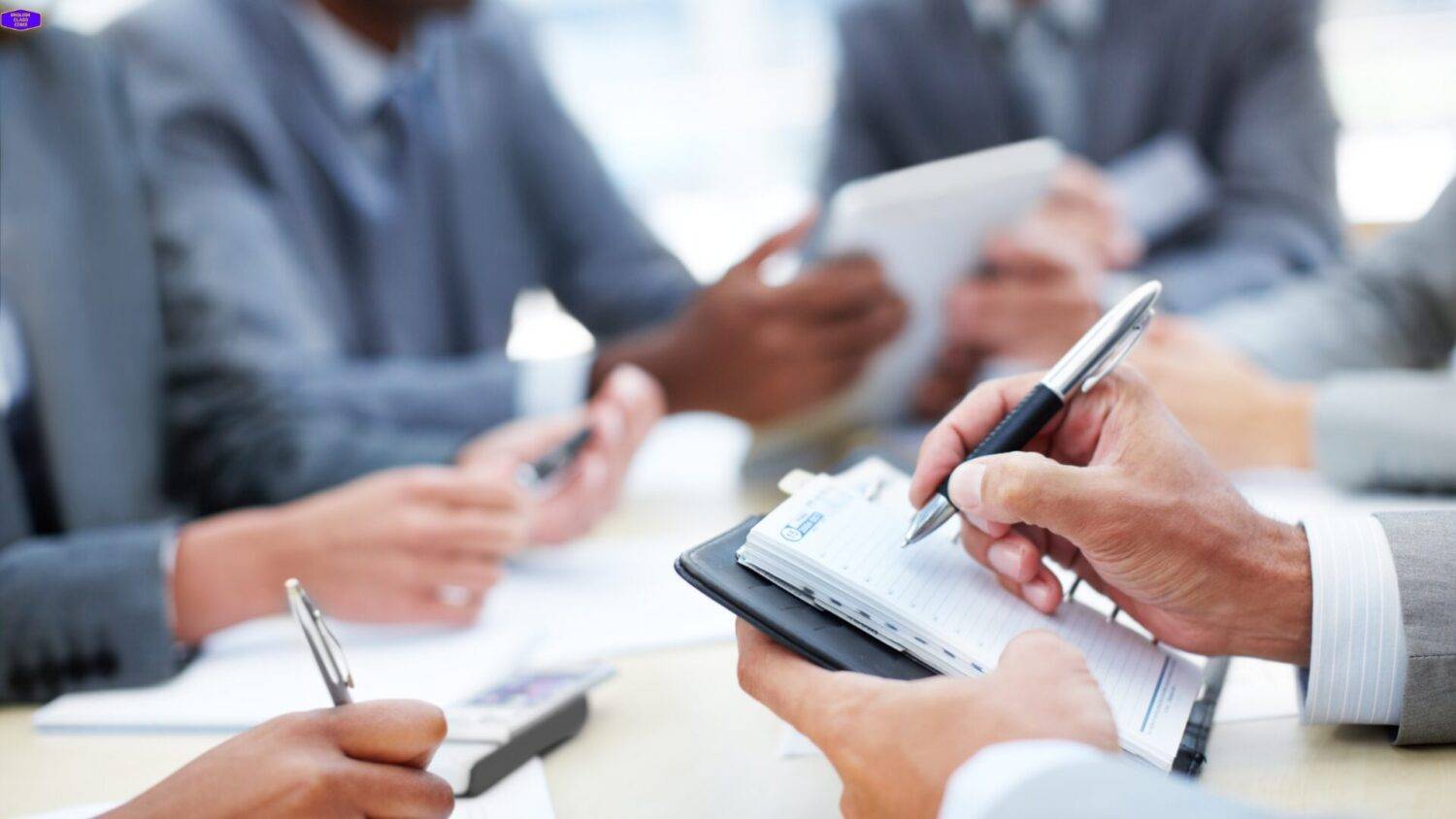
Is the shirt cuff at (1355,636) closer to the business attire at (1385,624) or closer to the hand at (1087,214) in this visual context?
the business attire at (1385,624)

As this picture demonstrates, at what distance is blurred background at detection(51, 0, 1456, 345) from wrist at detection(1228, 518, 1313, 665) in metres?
2.00

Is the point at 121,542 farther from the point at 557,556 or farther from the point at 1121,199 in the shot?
the point at 1121,199

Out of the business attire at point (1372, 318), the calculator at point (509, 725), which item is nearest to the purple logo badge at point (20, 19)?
the calculator at point (509, 725)

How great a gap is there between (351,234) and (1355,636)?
1114 millimetres

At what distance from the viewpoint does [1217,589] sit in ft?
1.59

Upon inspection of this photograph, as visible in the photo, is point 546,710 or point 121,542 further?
point 121,542

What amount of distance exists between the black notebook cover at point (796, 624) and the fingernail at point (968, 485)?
72 mm

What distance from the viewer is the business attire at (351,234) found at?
98 centimetres

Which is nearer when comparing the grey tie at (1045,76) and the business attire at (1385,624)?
the business attire at (1385,624)

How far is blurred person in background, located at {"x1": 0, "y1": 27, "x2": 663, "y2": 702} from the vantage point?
666 millimetres

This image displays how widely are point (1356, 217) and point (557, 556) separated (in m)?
2.06

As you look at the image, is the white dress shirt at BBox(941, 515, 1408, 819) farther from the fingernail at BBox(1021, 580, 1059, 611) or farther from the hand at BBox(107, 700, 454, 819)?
the hand at BBox(107, 700, 454, 819)

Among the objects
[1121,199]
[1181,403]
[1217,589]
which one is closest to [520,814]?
[1217,589]

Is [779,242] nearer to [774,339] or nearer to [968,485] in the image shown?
[774,339]
